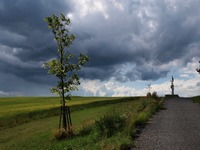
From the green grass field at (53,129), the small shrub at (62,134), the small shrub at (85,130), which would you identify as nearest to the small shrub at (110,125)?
the green grass field at (53,129)

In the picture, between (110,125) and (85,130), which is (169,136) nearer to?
(110,125)

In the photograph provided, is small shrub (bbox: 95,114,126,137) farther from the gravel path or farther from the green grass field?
the gravel path

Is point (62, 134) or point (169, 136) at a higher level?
point (169, 136)

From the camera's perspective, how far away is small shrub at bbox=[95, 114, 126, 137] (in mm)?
19719

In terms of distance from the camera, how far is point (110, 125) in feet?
69.0

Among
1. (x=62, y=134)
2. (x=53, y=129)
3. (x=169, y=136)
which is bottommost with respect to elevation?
(x=53, y=129)

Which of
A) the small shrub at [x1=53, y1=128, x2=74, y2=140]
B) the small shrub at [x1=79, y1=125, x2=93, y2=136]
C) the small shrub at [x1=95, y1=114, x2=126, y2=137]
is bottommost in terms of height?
the small shrub at [x1=53, y1=128, x2=74, y2=140]

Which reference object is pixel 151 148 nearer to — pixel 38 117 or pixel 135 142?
pixel 135 142

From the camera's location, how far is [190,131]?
67.6 feet

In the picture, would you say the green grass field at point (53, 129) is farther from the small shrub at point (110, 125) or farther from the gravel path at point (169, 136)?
the gravel path at point (169, 136)

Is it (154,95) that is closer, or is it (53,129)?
(53,129)

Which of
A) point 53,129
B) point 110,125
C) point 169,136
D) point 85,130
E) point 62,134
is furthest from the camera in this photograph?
point 53,129

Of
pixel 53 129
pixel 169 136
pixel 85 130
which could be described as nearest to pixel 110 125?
pixel 85 130

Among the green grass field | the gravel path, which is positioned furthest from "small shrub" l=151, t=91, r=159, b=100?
the gravel path
